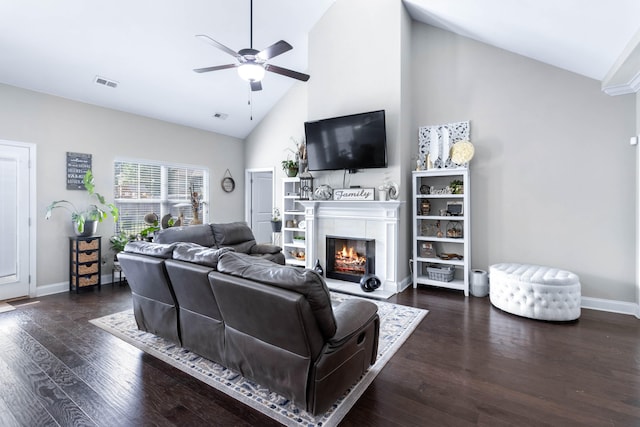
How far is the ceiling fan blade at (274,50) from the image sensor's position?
3039 mm

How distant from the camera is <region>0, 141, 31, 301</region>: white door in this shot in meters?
4.31

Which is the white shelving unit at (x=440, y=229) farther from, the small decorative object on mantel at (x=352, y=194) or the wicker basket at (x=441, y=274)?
the small decorative object on mantel at (x=352, y=194)

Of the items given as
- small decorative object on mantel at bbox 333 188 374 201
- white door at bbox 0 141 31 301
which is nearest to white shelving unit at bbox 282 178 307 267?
small decorative object on mantel at bbox 333 188 374 201

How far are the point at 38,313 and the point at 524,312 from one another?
5.83 m

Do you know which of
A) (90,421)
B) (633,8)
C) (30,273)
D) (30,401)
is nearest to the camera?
(90,421)

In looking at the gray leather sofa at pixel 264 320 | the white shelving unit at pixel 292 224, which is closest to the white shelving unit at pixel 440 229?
the white shelving unit at pixel 292 224

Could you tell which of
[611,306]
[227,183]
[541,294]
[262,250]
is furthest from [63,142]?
[611,306]

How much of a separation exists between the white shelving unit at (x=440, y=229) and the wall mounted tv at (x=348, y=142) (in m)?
0.74

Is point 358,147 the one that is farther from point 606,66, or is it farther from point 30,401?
point 30,401

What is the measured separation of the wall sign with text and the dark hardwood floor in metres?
2.17

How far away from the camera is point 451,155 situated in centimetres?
466

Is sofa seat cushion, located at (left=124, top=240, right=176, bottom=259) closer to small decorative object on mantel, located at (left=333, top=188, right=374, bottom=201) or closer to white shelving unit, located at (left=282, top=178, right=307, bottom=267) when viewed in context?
small decorative object on mantel, located at (left=333, top=188, right=374, bottom=201)

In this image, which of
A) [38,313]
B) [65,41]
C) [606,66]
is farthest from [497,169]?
[38,313]

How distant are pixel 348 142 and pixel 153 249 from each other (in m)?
3.21
